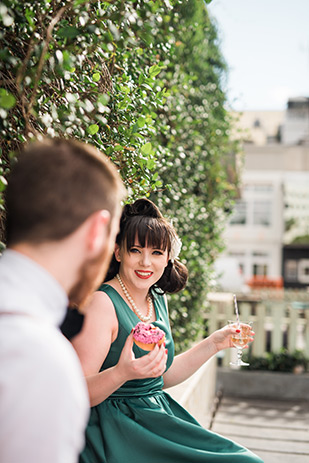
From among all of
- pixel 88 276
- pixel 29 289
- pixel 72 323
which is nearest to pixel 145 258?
pixel 72 323

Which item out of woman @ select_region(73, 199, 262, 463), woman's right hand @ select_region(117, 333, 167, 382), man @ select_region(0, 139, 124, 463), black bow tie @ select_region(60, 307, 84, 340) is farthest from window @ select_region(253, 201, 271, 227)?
man @ select_region(0, 139, 124, 463)

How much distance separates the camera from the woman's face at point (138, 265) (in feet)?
7.18

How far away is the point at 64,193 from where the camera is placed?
0.98 meters

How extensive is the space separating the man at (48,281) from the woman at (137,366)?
0.70 metres

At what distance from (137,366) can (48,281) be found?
0.74 meters

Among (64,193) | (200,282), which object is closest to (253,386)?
(200,282)

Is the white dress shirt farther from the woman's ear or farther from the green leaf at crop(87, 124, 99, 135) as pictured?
the woman's ear

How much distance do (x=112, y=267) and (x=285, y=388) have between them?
181 inches

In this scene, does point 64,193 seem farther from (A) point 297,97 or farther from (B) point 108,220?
(A) point 297,97

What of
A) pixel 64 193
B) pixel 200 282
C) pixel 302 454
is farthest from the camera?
pixel 200 282

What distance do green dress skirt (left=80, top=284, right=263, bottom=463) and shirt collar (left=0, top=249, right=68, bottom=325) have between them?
101 cm

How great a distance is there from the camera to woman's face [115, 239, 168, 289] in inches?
86.2

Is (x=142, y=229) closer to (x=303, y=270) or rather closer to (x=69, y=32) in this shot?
(x=69, y=32)

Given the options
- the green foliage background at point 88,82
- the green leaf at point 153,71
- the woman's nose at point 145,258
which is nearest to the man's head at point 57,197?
the green foliage background at point 88,82
